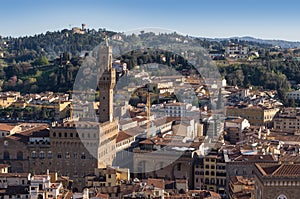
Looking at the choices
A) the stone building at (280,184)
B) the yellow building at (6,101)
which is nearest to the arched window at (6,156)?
the stone building at (280,184)

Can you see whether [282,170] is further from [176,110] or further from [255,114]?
[255,114]

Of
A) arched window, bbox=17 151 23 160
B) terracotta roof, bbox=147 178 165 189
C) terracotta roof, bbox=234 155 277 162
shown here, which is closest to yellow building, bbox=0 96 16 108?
arched window, bbox=17 151 23 160

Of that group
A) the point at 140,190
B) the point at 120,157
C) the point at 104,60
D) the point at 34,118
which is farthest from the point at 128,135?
the point at 34,118

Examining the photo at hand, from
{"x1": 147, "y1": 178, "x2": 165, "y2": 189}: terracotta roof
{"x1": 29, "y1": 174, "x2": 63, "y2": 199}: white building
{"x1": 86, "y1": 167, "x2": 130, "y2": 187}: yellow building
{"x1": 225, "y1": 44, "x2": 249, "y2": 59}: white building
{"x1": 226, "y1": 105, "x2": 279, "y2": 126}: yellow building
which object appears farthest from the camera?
{"x1": 225, "y1": 44, "x2": 249, "y2": 59}: white building

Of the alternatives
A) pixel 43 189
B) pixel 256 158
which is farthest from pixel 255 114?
pixel 43 189

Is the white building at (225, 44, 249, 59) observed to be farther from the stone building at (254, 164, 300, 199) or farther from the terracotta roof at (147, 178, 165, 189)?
the stone building at (254, 164, 300, 199)

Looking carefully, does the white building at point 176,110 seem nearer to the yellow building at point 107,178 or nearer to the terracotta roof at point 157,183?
the yellow building at point 107,178
